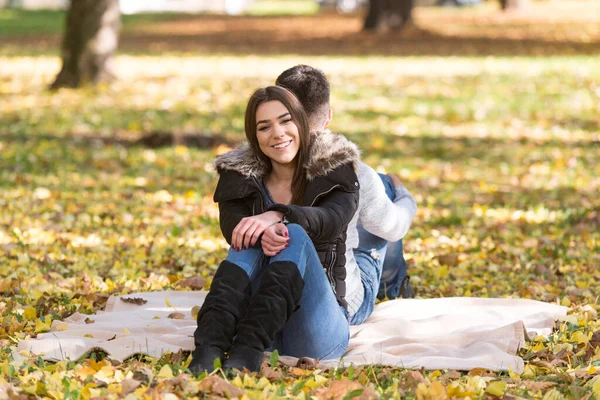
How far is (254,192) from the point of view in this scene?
451 cm

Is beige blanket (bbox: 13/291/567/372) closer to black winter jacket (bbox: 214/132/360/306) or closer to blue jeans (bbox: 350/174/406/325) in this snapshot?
blue jeans (bbox: 350/174/406/325)

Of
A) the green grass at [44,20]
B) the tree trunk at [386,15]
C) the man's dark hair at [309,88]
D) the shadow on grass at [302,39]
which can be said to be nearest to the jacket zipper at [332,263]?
the man's dark hair at [309,88]

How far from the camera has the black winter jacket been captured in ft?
14.4

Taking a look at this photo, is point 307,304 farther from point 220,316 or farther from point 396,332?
point 396,332

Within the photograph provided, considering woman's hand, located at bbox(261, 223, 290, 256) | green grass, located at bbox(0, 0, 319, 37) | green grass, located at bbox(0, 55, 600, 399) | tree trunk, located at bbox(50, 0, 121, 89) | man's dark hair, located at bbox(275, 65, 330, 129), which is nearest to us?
woman's hand, located at bbox(261, 223, 290, 256)

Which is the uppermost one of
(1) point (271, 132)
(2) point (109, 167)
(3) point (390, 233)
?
(1) point (271, 132)

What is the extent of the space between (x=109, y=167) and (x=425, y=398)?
6.84m

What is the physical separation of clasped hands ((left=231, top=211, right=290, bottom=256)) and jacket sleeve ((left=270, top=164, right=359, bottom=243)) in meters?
0.08

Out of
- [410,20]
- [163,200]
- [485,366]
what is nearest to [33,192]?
[163,200]

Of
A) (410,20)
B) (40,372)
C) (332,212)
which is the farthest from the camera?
(410,20)

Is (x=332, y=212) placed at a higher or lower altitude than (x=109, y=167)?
higher

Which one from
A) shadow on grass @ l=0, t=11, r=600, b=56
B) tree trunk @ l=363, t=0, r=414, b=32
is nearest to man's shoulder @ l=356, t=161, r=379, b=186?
shadow on grass @ l=0, t=11, r=600, b=56

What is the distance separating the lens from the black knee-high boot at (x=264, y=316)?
3969 mm

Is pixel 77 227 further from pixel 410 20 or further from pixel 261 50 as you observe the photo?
pixel 410 20
